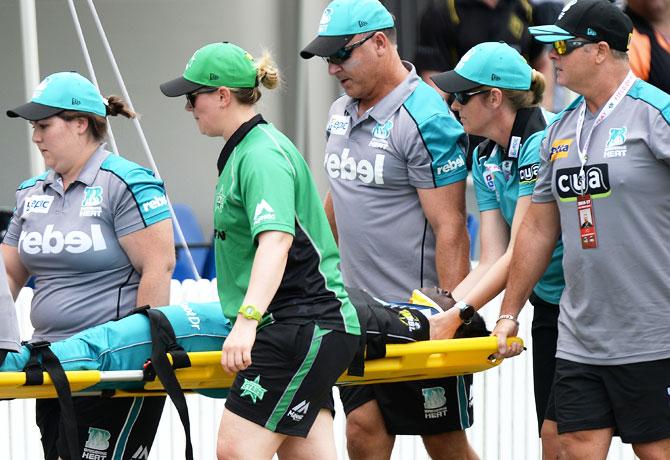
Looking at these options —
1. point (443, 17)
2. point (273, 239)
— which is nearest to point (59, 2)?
point (443, 17)

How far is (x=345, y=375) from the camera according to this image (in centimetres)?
490

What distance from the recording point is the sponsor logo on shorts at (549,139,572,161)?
4.81m

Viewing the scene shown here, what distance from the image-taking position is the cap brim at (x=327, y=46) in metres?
5.40

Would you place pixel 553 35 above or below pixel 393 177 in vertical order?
above

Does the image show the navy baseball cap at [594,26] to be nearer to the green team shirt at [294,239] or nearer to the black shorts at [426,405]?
the green team shirt at [294,239]

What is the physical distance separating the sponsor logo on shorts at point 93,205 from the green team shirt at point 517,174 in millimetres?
1421

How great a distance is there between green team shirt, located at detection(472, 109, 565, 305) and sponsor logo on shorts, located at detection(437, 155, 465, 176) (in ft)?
0.26

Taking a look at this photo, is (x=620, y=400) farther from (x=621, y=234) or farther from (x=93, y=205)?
(x=93, y=205)

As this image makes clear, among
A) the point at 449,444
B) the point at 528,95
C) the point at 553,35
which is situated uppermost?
the point at 553,35

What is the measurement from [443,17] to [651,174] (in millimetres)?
4169

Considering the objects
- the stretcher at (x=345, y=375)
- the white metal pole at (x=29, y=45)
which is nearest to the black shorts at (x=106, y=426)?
the stretcher at (x=345, y=375)

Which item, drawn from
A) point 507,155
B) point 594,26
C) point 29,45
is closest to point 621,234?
point 594,26

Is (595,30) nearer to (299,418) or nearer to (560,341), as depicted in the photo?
(560,341)

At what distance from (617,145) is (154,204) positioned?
162 centimetres
